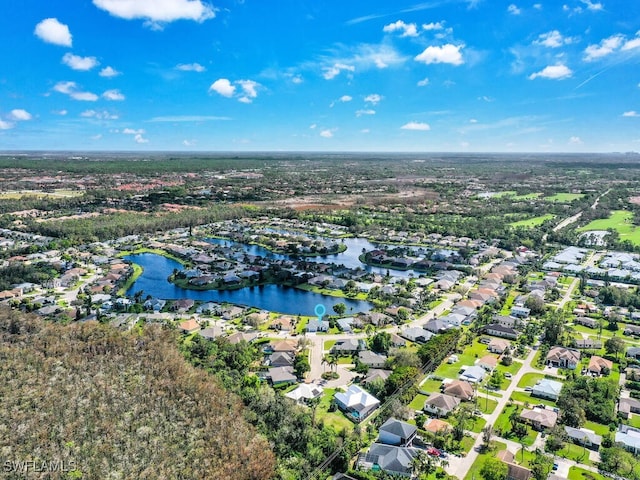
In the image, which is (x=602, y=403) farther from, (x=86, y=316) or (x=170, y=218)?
(x=170, y=218)

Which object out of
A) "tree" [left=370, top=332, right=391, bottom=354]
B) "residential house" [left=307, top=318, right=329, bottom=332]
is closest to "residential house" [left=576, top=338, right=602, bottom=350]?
"tree" [left=370, top=332, right=391, bottom=354]

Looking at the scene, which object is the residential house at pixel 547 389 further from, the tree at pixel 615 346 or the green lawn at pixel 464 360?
the tree at pixel 615 346

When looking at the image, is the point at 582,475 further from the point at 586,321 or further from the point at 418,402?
the point at 586,321

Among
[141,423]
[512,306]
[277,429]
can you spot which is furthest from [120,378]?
[512,306]

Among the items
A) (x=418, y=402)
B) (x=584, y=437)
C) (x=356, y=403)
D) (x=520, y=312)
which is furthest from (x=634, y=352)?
(x=356, y=403)

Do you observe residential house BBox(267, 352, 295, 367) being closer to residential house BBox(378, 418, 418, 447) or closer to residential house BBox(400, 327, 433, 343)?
residential house BBox(378, 418, 418, 447)
